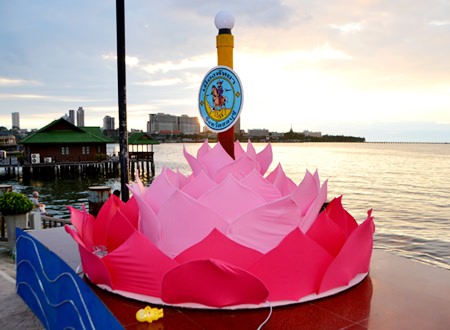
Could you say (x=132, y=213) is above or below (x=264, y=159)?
below

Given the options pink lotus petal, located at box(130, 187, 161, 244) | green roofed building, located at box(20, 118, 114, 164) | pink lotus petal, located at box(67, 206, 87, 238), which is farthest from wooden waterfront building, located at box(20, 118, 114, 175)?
pink lotus petal, located at box(130, 187, 161, 244)

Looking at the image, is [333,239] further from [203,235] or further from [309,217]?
[203,235]

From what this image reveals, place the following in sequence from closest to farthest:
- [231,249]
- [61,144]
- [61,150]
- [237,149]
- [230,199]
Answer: [231,249], [230,199], [237,149], [61,144], [61,150]

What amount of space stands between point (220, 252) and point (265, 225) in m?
0.64

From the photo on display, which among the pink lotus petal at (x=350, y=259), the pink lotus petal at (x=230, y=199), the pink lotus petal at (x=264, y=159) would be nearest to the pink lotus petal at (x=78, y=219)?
the pink lotus petal at (x=230, y=199)

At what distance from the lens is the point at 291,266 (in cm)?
465

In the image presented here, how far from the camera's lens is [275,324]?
431 cm

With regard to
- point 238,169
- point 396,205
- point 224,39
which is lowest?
point 396,205

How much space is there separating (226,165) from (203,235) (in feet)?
3.93

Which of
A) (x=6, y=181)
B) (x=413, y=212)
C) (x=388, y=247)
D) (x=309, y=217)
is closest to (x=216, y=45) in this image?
(x=309, y=217)

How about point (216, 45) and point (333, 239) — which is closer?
point (333, 239)

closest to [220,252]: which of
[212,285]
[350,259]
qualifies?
[212,285]

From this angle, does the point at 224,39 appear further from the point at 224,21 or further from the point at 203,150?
the point at 203,150

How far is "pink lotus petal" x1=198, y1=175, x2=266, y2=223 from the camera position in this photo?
4879 mm
